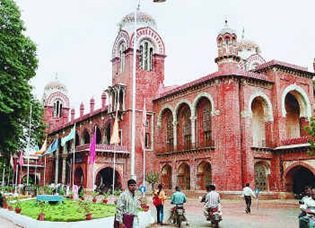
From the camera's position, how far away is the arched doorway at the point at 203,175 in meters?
30.4

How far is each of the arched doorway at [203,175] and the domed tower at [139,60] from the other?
9137 millimetres

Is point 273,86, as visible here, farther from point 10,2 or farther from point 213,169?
point 10,2

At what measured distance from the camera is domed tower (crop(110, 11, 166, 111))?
36.8 meters

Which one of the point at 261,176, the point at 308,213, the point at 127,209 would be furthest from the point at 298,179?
the point at 127,209

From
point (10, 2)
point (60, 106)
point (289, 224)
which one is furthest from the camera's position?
point (60, 106)

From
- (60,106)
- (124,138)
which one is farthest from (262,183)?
(60,106)

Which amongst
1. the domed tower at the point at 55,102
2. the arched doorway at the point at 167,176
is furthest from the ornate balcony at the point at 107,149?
the domed tower at the point at 55,102

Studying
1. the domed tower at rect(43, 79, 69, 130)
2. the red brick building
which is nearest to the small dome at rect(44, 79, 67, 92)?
the domed tower at rect(43, 79, 69, 130)

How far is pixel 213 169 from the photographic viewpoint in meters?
28.5

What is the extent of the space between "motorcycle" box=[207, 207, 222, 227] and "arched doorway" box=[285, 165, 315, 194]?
1683 centimetres

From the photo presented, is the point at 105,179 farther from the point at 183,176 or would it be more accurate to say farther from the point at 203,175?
the point at 203,175

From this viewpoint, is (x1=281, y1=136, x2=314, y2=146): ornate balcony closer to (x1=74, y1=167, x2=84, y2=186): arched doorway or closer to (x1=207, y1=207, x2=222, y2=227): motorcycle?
(x1=207, y1=207, x2=222, y2=227): motorcycle

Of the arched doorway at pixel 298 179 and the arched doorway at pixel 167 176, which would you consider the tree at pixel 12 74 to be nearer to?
the arched doorway at pixel 167 176

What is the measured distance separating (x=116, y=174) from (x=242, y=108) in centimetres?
1383
